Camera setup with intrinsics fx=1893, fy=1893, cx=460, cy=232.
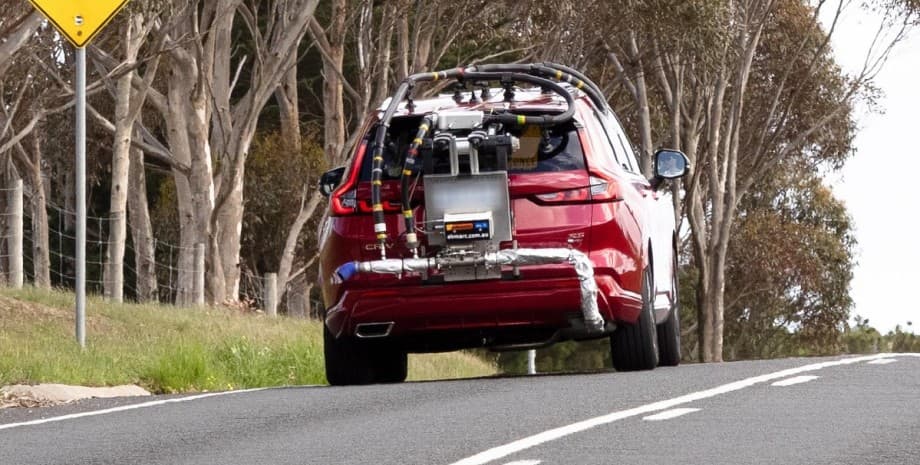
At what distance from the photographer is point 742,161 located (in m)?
39.6

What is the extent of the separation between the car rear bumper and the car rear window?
0.65 m

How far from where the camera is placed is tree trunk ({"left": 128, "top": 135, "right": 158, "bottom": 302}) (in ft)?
110

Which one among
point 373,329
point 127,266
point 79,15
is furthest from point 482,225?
point 127,266

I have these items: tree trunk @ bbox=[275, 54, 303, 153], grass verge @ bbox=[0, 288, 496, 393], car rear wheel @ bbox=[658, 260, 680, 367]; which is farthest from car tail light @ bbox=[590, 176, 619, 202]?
tree trunk @ bbox=[275, 54, 303, 153]

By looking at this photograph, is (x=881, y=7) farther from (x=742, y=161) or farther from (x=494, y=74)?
(x=494, y=74)

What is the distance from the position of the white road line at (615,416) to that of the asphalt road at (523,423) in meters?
0.01

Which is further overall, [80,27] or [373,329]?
[80,27]

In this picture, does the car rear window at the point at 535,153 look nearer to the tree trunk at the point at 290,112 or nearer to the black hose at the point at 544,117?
the black hose at the point at 544,117

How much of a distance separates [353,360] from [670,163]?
8.20 feet

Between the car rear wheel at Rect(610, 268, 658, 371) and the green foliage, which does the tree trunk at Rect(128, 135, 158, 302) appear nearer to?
the green foliage

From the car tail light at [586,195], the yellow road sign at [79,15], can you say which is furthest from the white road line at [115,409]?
the yellow road sign at [79,15]

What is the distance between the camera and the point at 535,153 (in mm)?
10977

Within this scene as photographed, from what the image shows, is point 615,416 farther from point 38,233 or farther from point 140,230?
point 140,230

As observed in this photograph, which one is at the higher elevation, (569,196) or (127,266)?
(127,266)
